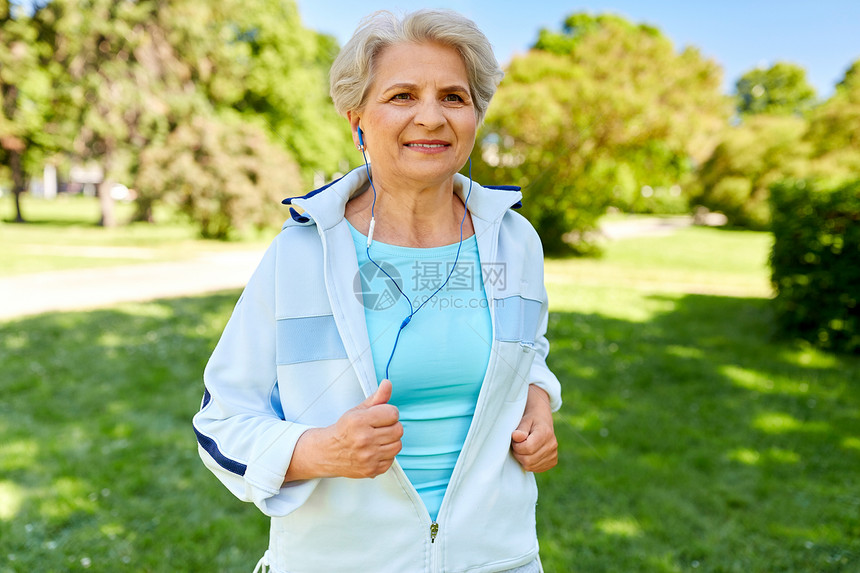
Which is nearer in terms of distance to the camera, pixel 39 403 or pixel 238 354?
pixel 238 354

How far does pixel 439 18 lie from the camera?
1.38 meters

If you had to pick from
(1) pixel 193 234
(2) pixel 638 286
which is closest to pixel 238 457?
(2) pixel 638 286

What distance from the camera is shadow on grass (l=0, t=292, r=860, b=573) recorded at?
3373mm

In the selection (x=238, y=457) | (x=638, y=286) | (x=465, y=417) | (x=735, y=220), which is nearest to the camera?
(x=238, y=457)

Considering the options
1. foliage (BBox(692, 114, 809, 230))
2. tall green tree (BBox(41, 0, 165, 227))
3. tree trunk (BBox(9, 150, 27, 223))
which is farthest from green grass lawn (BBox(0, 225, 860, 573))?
foliage (BBox(692, 114, 809, 230))

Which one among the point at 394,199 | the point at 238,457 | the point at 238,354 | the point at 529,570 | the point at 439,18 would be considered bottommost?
the point at 529,570

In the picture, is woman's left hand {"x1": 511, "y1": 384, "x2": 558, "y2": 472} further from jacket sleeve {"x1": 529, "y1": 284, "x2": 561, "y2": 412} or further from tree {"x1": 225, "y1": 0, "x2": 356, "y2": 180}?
tree {"x1": 225, "y1": 0, "x2": 356, "y2": 180}

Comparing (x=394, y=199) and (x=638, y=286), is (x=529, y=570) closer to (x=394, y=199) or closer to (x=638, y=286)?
(x=394, y=199)

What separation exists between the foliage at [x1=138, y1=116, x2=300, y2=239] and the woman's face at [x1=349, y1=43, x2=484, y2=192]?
17.0 metres

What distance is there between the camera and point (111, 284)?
35.1 feet

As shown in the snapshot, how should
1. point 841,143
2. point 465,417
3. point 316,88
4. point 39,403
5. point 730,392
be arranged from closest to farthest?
point 465,417 < point 39,403 < point 730,392 < point 841,143 < point 316,88

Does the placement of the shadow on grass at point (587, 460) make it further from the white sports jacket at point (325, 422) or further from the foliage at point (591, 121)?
the foliage at point (591, 121)

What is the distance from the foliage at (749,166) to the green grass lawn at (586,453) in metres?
24.0

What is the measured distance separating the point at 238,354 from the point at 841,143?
2276 cm
